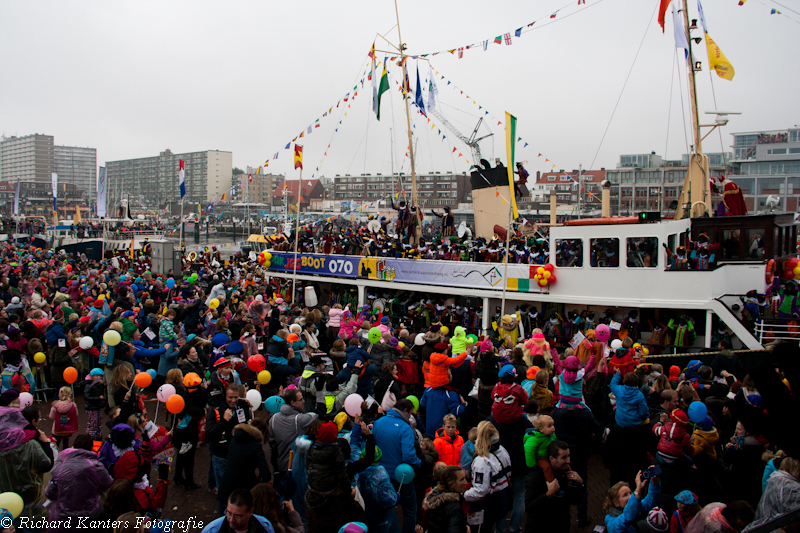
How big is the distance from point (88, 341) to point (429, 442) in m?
7.16

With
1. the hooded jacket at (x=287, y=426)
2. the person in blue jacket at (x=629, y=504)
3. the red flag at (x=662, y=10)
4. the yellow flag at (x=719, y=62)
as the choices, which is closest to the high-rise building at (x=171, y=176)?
the red flag at (x=662, y=10)

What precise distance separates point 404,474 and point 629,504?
2009 millimetres

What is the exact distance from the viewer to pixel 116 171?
166 metres

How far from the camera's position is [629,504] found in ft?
14.2

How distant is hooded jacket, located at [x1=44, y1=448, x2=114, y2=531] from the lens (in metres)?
4.56

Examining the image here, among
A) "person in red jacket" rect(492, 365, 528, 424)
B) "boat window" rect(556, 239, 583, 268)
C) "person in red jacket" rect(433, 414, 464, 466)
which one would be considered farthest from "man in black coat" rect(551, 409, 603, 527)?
"boat window" rect(556, 239, 583, 268)

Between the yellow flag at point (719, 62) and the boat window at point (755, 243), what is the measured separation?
433cm

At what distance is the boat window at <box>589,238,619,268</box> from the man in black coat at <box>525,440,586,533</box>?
917 centimetres

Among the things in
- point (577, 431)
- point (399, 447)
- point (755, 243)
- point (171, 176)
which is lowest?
point (577, 431)

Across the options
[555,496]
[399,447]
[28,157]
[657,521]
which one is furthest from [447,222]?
[28,157]

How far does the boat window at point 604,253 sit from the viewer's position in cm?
1266

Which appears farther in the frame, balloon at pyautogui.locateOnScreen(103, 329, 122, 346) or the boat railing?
the boat railing

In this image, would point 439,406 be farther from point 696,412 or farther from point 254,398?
point 696,412

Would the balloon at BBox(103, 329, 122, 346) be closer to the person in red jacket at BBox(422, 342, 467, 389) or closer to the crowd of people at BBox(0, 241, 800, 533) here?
the crowd of people at BBox(0, 241, 800, 533)
